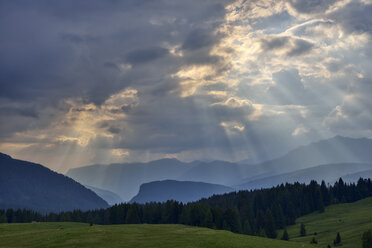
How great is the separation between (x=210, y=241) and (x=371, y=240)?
4982 cm

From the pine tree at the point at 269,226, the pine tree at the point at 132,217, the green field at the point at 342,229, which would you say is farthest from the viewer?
the pine tree at the point at 132,217

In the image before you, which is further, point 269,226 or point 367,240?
point 269,226

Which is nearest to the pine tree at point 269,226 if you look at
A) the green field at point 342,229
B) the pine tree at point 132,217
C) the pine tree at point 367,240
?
the green field at point 342,229

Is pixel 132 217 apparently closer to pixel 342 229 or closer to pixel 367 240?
pixel 342 229

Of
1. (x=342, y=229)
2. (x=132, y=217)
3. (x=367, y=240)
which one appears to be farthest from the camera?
(x=132, y=217)

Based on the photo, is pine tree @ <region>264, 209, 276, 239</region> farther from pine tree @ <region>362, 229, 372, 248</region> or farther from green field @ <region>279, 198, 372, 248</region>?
pine tree @ <region>362, 229, 372, 248</region>

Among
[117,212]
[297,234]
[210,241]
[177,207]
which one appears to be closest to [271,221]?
[297,234]

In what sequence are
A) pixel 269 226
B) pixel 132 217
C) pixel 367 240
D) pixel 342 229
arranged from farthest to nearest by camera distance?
1. pixel 132 217
2. pixel 269 226
3. pixel 342 229
4. pixel 367 240

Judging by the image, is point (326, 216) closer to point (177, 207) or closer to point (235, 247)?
point (177, 207)

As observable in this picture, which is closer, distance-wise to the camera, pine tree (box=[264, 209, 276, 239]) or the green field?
the green field

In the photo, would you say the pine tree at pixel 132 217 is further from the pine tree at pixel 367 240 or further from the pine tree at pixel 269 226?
the pine tree at pixel 367 240

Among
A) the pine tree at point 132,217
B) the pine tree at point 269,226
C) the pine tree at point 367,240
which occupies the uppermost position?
the pine tree at point 132,217

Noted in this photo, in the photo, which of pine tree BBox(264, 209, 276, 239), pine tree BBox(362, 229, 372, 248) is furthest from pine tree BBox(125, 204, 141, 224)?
pine tree BBox(362, 229, 372, 248)

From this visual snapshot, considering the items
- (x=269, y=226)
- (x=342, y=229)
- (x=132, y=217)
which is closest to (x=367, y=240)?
(x=342, y=229)
